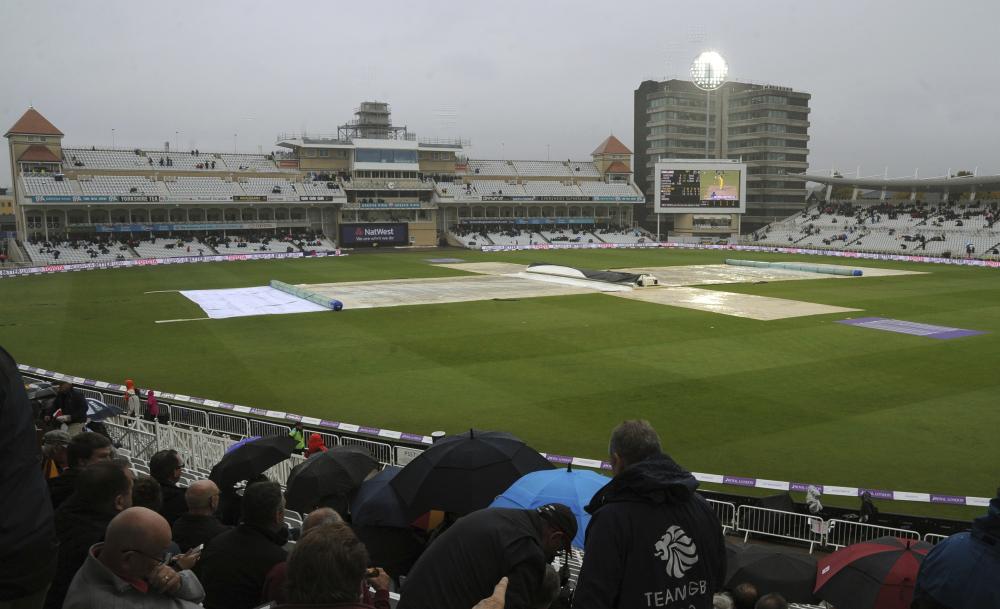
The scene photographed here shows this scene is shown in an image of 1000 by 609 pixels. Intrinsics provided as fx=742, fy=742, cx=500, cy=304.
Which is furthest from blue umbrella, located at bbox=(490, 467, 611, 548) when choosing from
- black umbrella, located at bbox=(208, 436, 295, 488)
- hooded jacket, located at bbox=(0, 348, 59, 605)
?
hooded jacket, located at bbox=(0, 348, 59, 605)

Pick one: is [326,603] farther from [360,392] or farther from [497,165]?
[497,165]

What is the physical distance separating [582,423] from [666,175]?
2947 inches

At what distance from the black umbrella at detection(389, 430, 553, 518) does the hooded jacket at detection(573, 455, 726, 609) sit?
10.3 ft

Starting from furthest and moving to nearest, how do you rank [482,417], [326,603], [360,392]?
[360,392], [482,417], [326,603]

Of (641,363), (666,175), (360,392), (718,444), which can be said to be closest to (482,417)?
(360,392)

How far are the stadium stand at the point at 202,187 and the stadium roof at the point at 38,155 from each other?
35.9ft

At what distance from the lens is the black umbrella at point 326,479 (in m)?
7.79

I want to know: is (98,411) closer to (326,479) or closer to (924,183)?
(326,479)

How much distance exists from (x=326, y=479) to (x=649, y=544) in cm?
494

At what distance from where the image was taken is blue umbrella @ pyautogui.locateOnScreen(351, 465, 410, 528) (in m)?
6.85

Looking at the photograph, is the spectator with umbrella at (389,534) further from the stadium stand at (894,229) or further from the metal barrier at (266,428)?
the stadium stand at (894,229)

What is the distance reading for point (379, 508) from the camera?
6.99 meters

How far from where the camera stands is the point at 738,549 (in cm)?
830

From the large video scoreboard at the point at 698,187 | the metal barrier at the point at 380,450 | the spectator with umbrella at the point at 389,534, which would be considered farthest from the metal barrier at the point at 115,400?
the large video scoreboard at the point at 698,187
